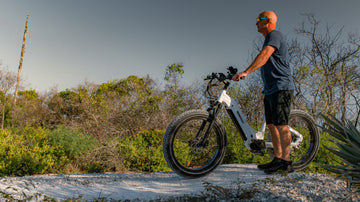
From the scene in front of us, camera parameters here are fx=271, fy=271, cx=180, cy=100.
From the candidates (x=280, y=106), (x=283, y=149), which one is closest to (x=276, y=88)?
(x=280, y=106)

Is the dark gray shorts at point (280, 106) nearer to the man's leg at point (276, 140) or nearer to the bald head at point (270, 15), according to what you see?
the man's leg at point (276, 140)

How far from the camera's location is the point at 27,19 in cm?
1606

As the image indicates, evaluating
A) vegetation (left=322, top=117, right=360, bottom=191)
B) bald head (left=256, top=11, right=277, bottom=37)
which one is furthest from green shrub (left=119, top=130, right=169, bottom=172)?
vegetation (left=322, top=117, right=360, bottom=191)

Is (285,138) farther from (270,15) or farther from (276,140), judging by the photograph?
(270,15)

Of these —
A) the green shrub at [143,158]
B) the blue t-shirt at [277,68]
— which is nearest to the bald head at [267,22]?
the blue t-shirt at [277,68]

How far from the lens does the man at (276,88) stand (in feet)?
11.8

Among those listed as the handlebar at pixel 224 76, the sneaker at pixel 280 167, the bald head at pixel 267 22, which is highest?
the bald head at pixel 267 22

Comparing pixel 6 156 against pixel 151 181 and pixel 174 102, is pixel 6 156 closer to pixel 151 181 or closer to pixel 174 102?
pixel 151 181

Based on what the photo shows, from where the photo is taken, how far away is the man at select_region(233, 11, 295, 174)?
3583mm

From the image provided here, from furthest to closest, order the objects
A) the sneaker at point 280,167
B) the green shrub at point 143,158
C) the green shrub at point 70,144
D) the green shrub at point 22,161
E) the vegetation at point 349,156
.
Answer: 1. the green shrub at point 70,144
2. the green shrub at point 143,158
3. the green shrub at point 22,161
4. the sneaker at point 280,167
5. the vegetation at point 349,156

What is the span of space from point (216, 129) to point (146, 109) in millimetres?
9178

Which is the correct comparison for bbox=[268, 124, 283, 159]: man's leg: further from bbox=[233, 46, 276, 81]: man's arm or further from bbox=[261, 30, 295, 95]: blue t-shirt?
bbox=[233, 46, 276, 81]: man's arm

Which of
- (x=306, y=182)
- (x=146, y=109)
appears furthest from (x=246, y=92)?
(x=306, y=182)

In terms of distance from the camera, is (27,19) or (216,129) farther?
(27,19)
